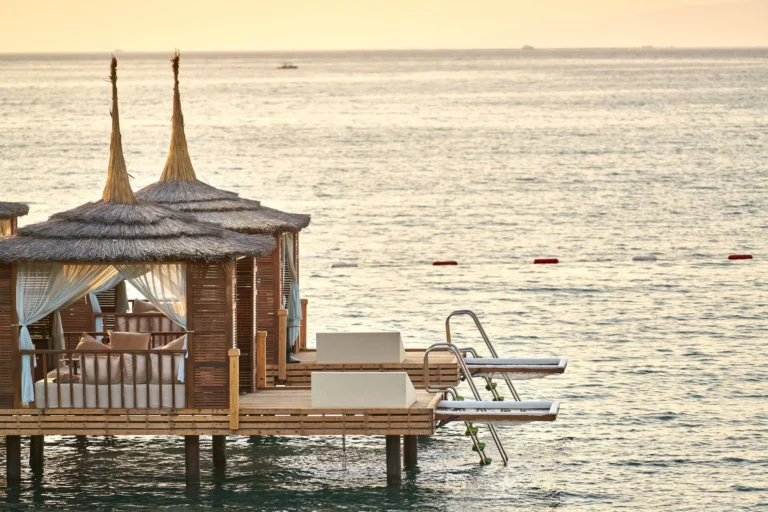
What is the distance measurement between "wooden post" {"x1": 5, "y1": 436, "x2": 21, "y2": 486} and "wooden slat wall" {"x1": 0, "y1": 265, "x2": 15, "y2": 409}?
0.83 meters

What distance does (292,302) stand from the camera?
21828mm

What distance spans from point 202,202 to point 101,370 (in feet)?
14.2

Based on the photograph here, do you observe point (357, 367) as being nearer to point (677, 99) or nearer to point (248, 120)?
point (248, 120)

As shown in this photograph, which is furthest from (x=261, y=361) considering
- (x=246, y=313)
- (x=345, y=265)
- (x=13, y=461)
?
(x=345, y=265)

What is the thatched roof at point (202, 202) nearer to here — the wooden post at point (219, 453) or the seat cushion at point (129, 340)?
the seat cushion at point (129, 340)

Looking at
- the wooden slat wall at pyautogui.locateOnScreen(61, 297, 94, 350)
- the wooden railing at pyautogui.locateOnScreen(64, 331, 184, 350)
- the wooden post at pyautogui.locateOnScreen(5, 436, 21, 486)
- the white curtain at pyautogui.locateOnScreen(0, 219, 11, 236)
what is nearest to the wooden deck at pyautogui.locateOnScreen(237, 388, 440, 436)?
the wooden railing at pyautogui.locateOnScreen(64, 331, 184, 350)

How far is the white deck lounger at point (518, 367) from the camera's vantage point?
2108 cm

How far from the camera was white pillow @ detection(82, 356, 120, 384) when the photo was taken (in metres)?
17.9

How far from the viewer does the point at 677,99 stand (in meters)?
149

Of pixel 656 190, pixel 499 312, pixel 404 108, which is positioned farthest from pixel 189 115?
pixel 499 312

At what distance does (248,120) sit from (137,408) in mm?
108016

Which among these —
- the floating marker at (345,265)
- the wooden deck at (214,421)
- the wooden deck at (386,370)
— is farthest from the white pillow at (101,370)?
the floating marker at (345,265)

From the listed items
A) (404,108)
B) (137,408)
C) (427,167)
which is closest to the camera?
(137,408)

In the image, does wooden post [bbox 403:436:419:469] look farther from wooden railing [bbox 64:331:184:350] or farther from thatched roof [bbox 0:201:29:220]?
thatched roof [bbox 0:201:29:220]
